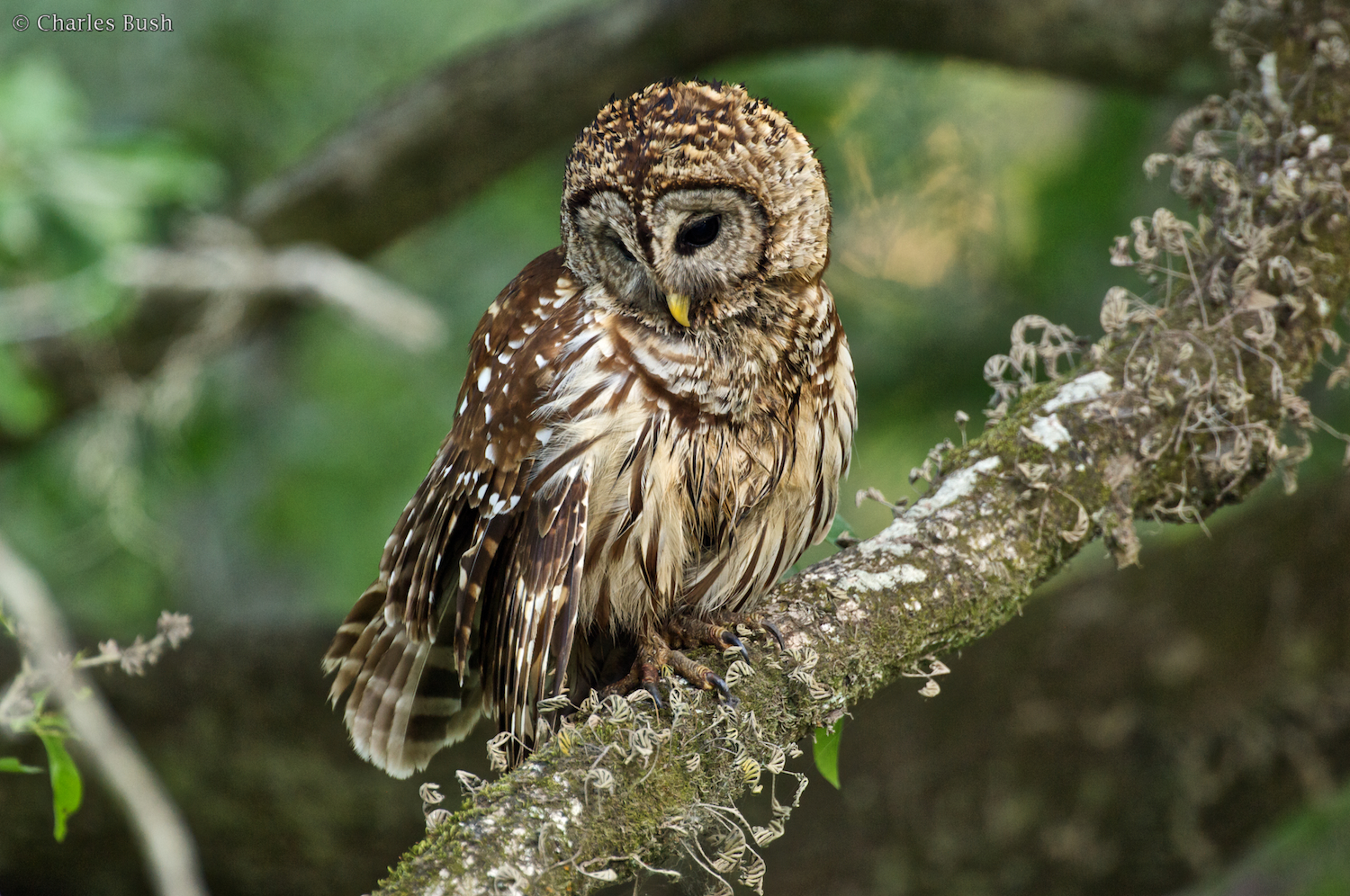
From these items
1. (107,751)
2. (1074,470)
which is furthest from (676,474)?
(107,751)

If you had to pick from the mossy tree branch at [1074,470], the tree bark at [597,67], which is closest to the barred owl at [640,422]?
the mossy tree branch at [1074,470]

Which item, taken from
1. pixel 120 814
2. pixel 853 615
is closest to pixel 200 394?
pixel 120 814

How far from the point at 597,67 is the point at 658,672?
2733mm

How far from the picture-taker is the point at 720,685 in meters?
1.88

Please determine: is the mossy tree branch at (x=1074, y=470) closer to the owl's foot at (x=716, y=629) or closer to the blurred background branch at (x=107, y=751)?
the owl's foot at (x=716, y=629)

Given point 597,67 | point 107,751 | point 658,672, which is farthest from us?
point 597,67

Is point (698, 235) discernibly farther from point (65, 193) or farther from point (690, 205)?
point (65, 193)

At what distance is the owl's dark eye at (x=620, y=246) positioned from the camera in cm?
212

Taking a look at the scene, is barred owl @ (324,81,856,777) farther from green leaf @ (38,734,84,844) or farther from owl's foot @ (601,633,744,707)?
green leaf @ (38,734,84,844)

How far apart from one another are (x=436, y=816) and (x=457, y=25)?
5.61 metres

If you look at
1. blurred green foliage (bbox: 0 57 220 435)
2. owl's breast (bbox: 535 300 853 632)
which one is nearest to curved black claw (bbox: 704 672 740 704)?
owl's breast (bbox: 535 300 853 632)

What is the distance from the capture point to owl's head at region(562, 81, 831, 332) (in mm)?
2025

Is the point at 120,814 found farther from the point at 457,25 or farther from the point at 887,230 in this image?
the point at 457,25

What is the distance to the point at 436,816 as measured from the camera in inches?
59.2
